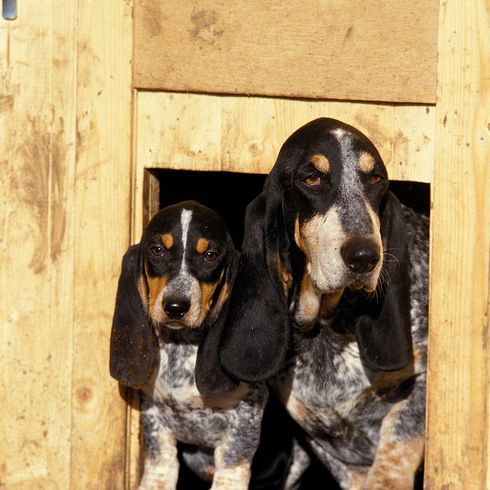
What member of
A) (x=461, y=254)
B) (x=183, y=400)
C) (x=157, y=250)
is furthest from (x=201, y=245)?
(x=461, y=254)

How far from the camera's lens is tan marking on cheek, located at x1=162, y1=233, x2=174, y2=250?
5.27m

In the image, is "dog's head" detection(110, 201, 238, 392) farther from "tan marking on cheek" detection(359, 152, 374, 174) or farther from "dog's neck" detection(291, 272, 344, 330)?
"tan marking on cheek" detection(359, 152, 374, 174)

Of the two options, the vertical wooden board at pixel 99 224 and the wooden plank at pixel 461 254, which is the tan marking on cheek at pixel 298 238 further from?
the vertical wooden board at pixel 99 224

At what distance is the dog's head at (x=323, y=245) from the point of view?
4.71m

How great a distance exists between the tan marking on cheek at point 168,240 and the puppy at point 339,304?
34 cm

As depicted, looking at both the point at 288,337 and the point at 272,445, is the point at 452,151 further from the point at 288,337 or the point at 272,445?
the point at 272,445

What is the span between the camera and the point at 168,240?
5.27m

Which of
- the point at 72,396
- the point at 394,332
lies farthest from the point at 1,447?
the point at 394,332

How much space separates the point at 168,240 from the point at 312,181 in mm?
813

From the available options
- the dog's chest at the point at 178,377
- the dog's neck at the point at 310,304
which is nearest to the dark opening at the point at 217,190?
the dog's chest at the point at 178,377

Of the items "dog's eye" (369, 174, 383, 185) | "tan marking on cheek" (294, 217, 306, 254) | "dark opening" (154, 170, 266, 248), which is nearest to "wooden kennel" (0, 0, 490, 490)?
"dog's eye" (369, 174, 383, 185)

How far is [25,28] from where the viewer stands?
214 inches

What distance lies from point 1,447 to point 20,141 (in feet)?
4.97

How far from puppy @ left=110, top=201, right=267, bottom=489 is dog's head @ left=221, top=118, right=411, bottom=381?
0.19m
